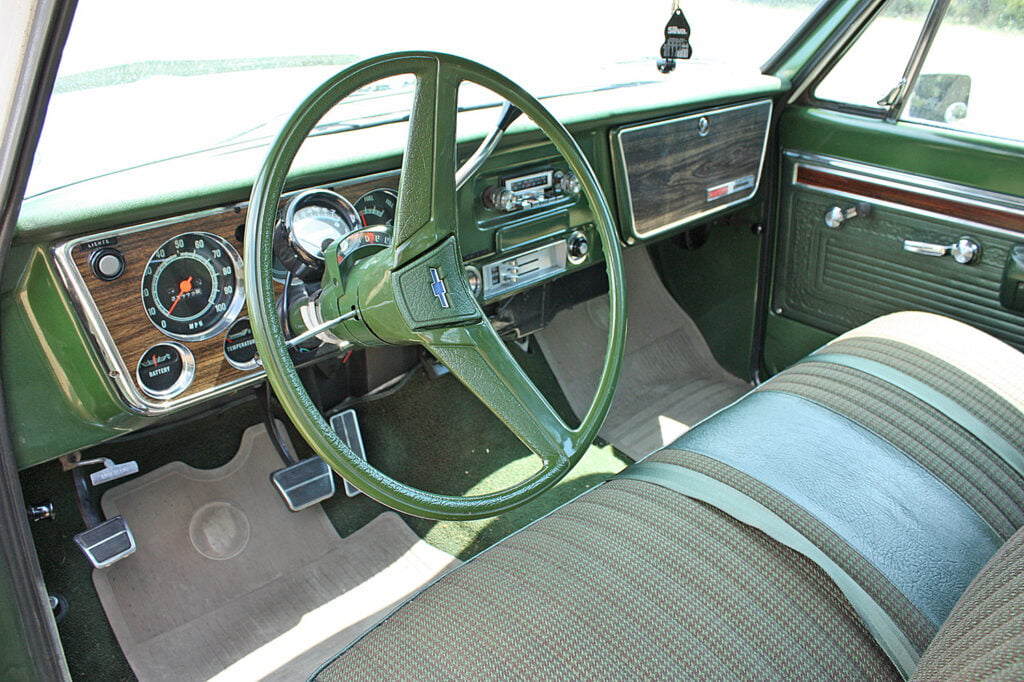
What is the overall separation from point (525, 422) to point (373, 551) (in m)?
1.02

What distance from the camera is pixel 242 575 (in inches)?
77.7

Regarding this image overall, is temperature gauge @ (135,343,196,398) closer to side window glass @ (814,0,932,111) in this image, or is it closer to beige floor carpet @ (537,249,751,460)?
beige floor carpet @ (537,249,751,460)

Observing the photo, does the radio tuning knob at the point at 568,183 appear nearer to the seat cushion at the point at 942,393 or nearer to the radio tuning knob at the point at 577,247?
the radio tuning knob at the point at 577,247

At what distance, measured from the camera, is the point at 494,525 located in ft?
7.12

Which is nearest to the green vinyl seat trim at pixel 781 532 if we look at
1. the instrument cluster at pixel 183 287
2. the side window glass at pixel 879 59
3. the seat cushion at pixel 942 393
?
the seat cushion at pixel 942 393

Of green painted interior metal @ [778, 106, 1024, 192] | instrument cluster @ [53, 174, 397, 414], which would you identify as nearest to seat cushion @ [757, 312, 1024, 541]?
green painted interior metal @ [778, 106, 1024, 192]

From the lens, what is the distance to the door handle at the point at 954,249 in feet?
6.76

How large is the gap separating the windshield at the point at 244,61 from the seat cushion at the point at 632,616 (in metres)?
0.76

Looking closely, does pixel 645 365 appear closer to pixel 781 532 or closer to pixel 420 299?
pixel 781 532

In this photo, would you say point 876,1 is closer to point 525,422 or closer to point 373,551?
point 525,422

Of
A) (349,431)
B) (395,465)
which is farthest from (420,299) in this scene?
(395,465)

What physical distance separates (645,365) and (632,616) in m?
1.78

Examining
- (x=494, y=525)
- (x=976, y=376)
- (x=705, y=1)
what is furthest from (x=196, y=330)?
(x=705, y=1)

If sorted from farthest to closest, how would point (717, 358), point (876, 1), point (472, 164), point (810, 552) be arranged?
point (717, 358) → point (876, 1) → point (472, 164) → point (810, 552)
